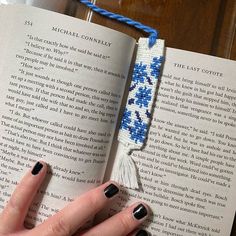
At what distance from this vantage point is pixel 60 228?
392mm

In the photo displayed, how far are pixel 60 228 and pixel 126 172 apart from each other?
0.10 metres

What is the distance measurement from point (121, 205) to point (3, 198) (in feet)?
0.47

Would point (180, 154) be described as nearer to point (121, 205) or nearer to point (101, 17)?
point (121, 205)

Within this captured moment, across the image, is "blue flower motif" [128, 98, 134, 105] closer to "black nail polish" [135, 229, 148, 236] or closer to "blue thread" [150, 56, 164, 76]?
"blue thread" [150, 56, 164, 76]

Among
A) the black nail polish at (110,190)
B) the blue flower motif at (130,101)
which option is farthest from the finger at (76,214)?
the blue flower motif at (130,101)

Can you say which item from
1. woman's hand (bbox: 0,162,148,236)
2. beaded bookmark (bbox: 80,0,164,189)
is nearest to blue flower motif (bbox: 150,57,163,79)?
beaded bookmark (bbox: 80,0,164,189)

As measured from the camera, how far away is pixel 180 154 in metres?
0.43

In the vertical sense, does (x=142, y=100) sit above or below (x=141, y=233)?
above

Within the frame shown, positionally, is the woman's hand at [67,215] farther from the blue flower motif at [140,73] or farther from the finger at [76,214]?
the blue flower motif at [140,73]

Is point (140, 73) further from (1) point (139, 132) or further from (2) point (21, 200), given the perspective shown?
(2) point (21, 200)

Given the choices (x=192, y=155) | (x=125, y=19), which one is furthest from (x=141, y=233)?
(x=125, y=19)

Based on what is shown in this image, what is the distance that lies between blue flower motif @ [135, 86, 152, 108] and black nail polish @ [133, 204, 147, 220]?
0.12 metres

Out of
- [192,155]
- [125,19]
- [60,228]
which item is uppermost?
[125,19]

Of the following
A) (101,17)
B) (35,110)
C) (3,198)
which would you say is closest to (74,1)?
(101,17)
